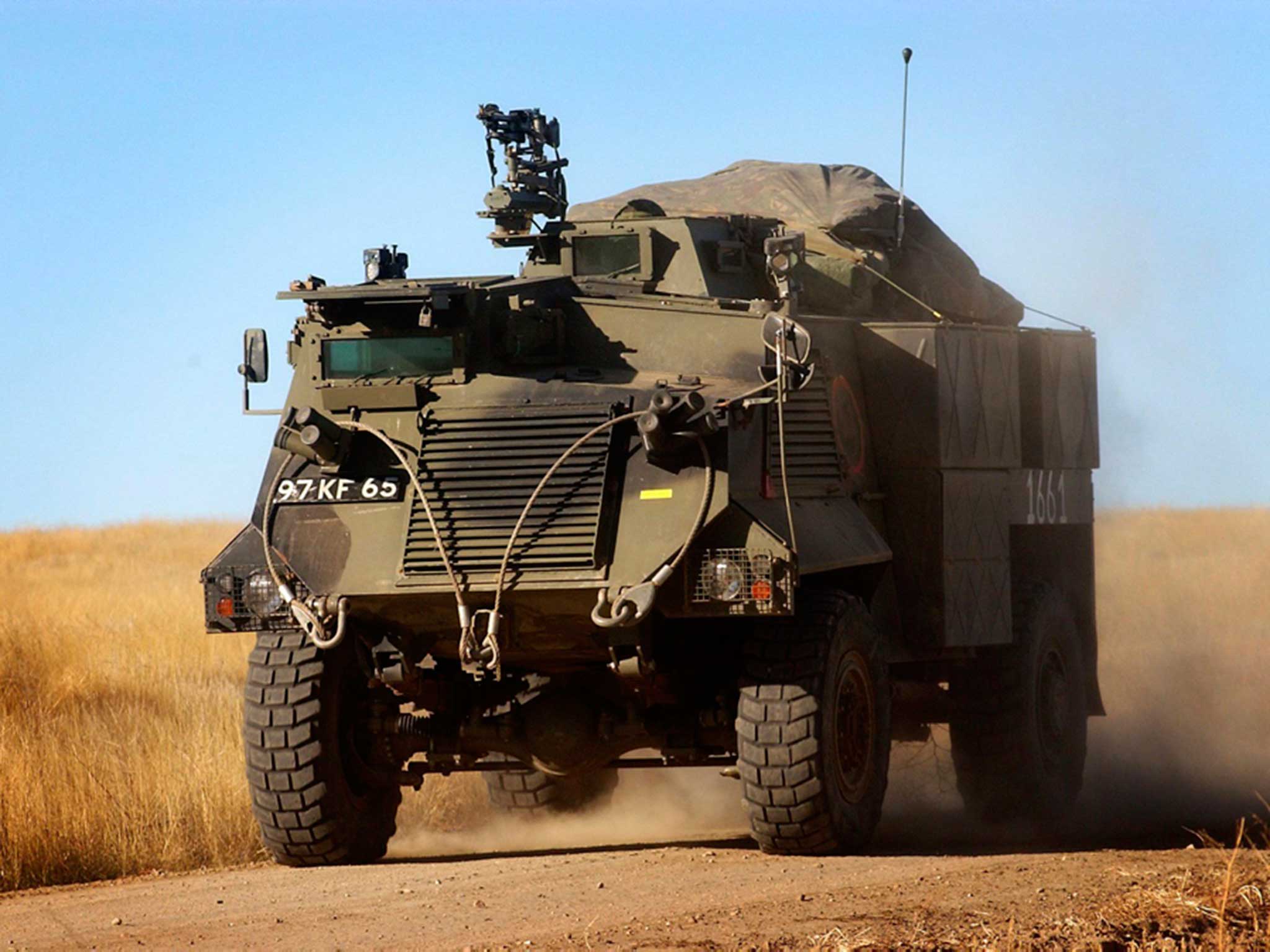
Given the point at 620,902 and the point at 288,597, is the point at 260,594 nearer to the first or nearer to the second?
the point at 288,597

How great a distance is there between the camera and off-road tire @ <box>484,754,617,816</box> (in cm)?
1434

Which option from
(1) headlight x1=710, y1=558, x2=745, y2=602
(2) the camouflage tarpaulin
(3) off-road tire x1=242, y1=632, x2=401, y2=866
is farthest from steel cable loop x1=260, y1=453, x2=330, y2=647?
(2) the camouflage tarpaulin

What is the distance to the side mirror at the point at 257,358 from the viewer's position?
11992mm

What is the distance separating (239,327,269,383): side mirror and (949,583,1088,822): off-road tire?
4.82 meters

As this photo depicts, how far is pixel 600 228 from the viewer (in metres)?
13.2

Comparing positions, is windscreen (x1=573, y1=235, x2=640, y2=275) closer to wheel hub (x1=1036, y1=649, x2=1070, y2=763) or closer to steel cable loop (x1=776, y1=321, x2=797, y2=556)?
steel cable loop (x1=776, y1=321, x2=797, y2=556)

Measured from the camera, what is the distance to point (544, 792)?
14375mm

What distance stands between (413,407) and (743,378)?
1.65 m

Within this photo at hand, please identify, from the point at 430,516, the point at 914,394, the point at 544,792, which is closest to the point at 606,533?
the point at 430,516

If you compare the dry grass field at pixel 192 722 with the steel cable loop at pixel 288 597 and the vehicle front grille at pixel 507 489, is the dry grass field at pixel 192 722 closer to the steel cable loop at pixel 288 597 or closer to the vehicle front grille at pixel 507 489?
the steel cable loop at pixel 288 597

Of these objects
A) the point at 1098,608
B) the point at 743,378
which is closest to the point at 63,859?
the point at 743,378

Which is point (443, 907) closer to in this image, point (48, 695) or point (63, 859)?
point (63, 859)

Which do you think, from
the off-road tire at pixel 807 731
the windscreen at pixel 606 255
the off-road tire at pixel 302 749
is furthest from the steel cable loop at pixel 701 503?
the windscreen at pixel 606 255

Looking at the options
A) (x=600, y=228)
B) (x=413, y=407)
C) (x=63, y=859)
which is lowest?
(x=63, y=859)
